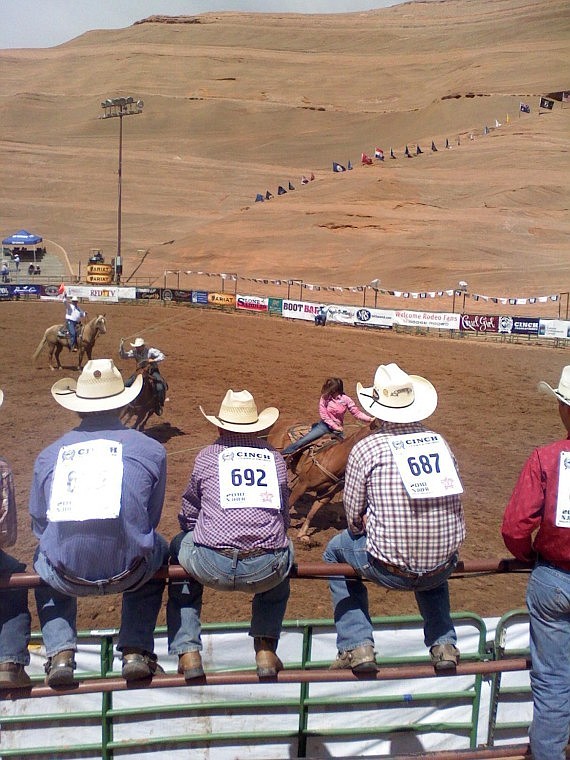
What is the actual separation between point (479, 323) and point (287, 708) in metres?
25.8

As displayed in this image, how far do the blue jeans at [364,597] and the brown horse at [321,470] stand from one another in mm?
4820

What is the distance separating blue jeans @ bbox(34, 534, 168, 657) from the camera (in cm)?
346

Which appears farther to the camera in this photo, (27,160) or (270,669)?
(27,160)

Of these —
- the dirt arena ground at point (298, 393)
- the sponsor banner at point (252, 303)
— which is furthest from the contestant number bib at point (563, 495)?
the sponsor banner at point (252, 303)

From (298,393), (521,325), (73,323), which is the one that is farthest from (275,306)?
(298,393)

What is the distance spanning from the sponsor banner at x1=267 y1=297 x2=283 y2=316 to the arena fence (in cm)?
2870

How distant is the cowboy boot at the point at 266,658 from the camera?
351 cm

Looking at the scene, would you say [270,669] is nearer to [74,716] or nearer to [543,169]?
[74,716]

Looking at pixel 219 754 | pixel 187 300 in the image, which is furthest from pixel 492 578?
pixel 187 300

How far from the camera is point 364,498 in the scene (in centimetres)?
376

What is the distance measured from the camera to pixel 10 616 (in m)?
3.60

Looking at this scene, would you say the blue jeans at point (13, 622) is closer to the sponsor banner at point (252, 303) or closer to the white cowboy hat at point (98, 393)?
the white cowboy hat at point (98, 393)

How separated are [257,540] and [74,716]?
1.74 meters

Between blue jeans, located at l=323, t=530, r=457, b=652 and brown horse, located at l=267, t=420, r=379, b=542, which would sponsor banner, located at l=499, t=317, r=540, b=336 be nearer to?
brown horse, located at l=267, t=420, r=379, b=542
